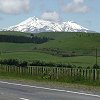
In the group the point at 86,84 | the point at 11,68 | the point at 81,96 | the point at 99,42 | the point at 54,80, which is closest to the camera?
the point at 81,96

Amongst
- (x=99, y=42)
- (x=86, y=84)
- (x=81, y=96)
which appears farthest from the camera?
(x=99, y=42)

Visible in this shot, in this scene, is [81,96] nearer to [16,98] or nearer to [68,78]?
[16,98]

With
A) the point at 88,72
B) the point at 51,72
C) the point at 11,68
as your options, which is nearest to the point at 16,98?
the point at 88,72

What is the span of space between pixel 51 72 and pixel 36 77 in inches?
57.5

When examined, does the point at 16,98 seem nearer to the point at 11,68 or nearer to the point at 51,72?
the point at 51,72

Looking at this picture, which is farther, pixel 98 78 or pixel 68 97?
pixel 98 78

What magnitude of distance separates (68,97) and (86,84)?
25.7ft

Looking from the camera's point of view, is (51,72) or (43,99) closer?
(43,99)

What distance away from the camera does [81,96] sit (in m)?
18.2

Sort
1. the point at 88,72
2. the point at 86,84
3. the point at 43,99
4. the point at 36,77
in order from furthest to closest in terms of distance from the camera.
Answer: the point at 36,77
the point at 88,72
the point at 86,84
the point at 43,99

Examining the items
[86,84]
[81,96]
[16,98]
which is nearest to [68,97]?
[81,96]

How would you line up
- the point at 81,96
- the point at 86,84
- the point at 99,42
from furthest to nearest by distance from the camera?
1. the point at 99,42
2. the point at 86,84
3. the point at 81,96

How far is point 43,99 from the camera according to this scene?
17.1 metres

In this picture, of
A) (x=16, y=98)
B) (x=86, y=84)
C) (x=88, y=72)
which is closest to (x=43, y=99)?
(x=16, y=98)
